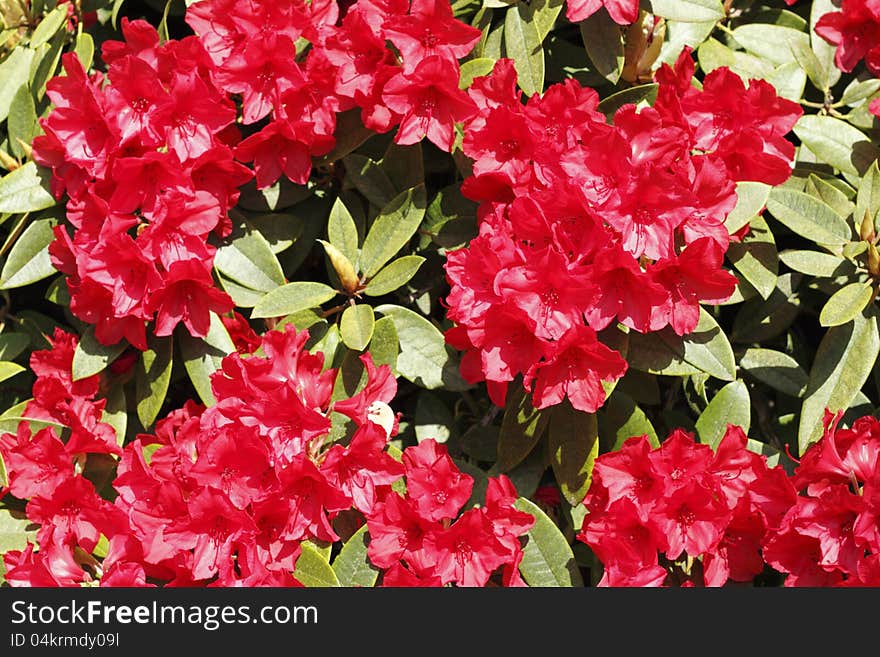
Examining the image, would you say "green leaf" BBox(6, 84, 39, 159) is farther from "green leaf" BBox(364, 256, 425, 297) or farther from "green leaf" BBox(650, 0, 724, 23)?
"green leaf" BBox(650, 0, 724, 23)

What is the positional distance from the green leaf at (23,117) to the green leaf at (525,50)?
0.81m

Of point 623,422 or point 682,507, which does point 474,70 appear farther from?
point 682,507

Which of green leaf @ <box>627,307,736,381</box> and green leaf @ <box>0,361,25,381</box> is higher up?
green leaf @ <box>627,307,736,381</box>

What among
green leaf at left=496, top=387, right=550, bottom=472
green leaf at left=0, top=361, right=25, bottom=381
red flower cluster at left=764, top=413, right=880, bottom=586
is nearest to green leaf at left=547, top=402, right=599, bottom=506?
green leaf at left=496, top=387, right=550, bottom=472

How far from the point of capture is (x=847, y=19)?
1.68 m

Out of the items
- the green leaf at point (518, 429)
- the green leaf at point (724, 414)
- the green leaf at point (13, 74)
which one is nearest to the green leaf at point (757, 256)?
the green leaf at point (724, 414)

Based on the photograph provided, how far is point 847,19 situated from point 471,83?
61 cm

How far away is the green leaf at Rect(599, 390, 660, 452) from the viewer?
1.54 m

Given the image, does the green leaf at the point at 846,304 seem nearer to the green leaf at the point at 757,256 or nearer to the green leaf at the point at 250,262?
the green leaf at the point at 757,256

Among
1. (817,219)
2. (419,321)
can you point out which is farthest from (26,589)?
(817,219)

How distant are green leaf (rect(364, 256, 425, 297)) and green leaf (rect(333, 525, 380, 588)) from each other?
1.15 ft

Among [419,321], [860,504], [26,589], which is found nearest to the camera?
[860,504]

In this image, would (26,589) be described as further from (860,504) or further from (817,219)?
(817,219)

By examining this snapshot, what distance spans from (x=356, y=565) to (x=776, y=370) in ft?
2.28
